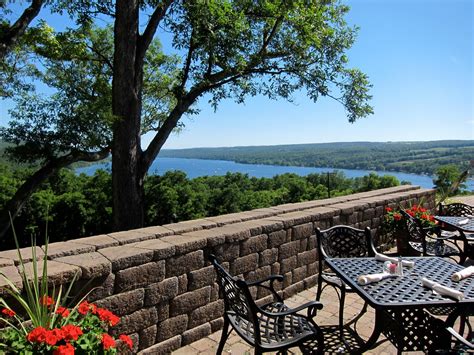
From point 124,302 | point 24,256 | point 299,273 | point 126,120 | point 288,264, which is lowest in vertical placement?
point 299,273

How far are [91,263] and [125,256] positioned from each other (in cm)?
23

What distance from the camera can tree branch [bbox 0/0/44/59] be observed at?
599cm

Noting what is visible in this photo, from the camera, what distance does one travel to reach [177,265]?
2.71m

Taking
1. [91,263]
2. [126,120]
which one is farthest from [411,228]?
[126,120]

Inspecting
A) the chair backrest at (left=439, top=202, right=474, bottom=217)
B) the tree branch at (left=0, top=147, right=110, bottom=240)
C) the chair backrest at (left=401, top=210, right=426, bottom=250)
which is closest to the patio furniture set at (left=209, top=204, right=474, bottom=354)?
the chair backrest at (left=401, top=210, right=426, bottom=250)

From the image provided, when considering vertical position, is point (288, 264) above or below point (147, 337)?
above

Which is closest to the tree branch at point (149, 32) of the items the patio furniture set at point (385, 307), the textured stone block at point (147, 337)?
the textured stone block at point (147, 337)

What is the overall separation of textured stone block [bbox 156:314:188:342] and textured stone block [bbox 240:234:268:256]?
77 cm

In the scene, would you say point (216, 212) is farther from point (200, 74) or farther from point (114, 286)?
point (114, 286)

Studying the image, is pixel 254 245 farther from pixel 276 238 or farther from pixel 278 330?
pixel 278 330

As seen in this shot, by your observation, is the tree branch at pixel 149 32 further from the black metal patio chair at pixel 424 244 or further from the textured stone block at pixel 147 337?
the textured stone block at pixel 147 337

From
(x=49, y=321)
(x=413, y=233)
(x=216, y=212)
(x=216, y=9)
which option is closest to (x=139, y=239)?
(x=49, y=321)

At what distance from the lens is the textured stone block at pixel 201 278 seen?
283cm

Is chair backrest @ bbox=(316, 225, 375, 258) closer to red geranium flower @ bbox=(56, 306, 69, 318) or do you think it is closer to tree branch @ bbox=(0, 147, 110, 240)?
red geranium flower @ bbox=(56, 306, 69, 318)
